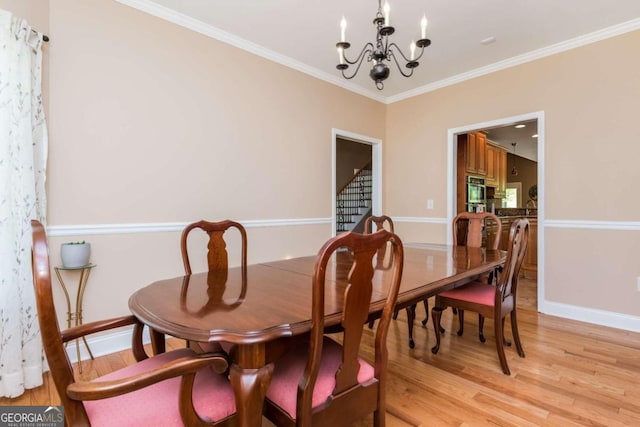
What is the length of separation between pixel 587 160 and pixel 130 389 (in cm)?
391

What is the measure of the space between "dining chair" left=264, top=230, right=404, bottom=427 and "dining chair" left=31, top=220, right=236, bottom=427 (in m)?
0.20

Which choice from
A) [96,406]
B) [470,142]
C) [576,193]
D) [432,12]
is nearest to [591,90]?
[576,193]

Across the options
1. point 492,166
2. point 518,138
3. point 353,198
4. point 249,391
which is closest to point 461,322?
point 249,391

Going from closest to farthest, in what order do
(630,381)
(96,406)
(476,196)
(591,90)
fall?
(96,406) < (630,381) < (591,90) < (476,196)

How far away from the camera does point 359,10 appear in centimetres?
261

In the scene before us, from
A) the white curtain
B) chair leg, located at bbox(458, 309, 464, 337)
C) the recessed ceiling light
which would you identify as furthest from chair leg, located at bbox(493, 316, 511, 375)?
the white curtain

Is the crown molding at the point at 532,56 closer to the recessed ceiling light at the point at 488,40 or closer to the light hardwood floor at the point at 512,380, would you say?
the recessed ceiling light at the point at 488,40

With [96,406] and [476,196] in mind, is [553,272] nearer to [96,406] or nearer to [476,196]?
[476,196]

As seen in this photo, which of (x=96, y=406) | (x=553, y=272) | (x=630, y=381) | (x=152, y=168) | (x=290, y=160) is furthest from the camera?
(x=290, y=160)

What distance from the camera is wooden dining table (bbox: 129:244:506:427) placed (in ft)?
3.24

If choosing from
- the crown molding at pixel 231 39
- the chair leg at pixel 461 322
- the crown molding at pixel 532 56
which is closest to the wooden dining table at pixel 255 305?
the chair leg at pixel 461 322

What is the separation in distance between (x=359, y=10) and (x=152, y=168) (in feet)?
7.00

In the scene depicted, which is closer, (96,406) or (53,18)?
(96,406)

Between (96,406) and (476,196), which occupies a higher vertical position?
(476,196)
